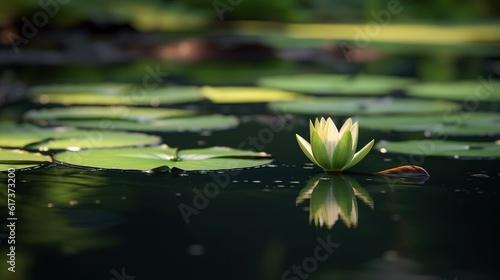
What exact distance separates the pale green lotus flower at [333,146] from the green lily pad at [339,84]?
2635mm

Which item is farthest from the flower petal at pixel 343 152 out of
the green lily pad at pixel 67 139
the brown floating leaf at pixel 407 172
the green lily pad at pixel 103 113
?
the green lily pad at pixel 103 113

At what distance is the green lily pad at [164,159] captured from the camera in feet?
9.64

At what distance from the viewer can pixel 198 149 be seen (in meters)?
3.25

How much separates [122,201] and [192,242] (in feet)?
1.58

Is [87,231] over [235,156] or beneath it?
beneath

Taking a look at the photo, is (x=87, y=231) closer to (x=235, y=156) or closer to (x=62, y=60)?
(x=235, y=156)

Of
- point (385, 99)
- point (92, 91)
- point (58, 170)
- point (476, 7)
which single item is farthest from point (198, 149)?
point (476, 7)

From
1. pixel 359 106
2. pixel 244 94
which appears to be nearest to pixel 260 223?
pixel 359 106

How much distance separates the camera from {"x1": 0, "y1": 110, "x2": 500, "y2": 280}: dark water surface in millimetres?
1862

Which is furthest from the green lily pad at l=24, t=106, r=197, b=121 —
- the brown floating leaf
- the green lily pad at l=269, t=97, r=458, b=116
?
the brown floating leaf

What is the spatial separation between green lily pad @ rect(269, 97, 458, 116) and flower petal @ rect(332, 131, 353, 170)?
5.08 feet

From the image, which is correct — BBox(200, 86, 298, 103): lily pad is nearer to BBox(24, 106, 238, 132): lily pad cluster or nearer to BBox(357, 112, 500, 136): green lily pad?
BBox(24, 106, 238, 132): lily pad cluster

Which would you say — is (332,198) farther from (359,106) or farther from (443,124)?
(359,106)

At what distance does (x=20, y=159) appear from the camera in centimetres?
305
